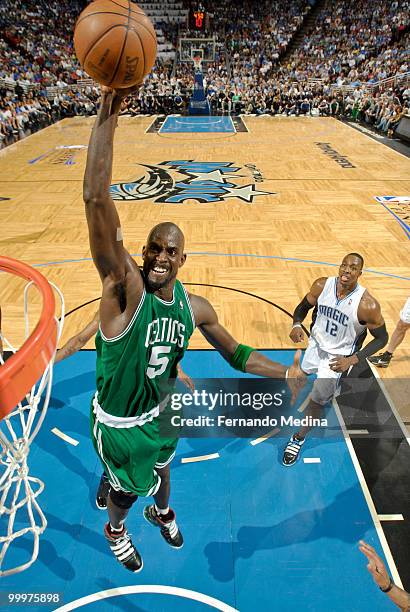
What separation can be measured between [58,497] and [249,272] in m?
4.30

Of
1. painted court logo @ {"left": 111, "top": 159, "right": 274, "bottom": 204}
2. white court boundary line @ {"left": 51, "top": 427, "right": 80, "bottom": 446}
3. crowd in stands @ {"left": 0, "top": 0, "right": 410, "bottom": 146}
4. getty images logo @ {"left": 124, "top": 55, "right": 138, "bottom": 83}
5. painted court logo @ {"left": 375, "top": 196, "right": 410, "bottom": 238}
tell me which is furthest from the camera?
crowd in stands @ {"left": 0, "top": 0, "right": 410, "bottom": 146}

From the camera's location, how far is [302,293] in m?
6.35

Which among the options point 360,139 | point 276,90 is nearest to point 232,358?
point 360,139

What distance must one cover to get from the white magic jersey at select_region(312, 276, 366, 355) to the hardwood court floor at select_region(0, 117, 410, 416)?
40.4 inches

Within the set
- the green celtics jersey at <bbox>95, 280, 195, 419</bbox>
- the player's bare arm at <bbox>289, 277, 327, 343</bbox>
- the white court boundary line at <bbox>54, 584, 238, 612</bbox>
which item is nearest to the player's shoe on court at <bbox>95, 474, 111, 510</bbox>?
the white court boundary line at <bbox>54, 584, 238, 612</bbox>

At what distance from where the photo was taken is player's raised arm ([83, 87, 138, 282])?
1.94 metres

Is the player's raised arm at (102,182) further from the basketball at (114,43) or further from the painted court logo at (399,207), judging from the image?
the painted court logo at (399,207)

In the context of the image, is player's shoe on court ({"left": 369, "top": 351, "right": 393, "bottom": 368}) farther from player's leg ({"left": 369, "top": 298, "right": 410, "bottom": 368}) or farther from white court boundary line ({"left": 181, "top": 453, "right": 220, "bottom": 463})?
white court boundary line ({"left": 181, "top": 453, "right": 220, "bottom": 463})

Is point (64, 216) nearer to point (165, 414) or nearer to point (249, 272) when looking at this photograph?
point (249, 272)

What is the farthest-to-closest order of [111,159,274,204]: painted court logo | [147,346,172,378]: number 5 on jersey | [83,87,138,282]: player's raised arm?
1. [111,159,274,204]: painted court logo
2. [147,346,172,378]: number 5 on jersey
3. [83,87,138,282]: player's raised arm

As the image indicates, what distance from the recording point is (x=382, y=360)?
16.7 ft

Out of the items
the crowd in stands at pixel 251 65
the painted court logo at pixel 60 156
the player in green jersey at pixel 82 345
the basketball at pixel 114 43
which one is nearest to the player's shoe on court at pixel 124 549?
the player in green jersey at pixel 82 345

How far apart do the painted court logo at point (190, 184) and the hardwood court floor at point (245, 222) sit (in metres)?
0.10

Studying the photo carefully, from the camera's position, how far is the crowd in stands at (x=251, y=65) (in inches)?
834
